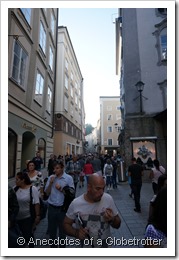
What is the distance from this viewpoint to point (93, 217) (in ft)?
6.64

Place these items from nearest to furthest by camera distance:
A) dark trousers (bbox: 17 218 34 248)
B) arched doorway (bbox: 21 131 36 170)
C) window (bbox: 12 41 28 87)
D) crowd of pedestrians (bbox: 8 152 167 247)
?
crowd of pedestrians (bbox: 8 152 167 247) < dark trousers (bbox: 17 218 34 248) < window (bbox: 12 41 28 87) < arched doorway (bbox: 21 131 36 170)

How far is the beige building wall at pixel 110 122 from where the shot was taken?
149ft

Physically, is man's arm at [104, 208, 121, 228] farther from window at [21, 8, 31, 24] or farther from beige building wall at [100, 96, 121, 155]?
beige building wall at [100, 96, 121, 155]

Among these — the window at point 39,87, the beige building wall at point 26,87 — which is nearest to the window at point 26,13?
the beige building wall at point 26,87

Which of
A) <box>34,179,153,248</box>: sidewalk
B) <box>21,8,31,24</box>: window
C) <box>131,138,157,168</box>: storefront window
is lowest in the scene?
<box>34,179,153,248</box>: sidewalk

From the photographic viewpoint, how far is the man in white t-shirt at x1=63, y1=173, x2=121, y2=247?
1.99 meters

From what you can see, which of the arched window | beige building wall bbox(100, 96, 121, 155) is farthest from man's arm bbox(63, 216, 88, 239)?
beige building wall bbox(100, 96, 121, 155)

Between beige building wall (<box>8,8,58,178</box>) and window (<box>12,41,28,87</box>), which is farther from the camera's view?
window (<box>12,41,28,87</box>)

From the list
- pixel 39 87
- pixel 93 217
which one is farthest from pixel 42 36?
pixel 93 217

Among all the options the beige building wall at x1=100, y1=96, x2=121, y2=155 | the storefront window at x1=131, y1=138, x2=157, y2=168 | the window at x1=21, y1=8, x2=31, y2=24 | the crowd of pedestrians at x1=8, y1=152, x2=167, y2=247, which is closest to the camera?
the crowd of pedestrians at x1=8, y1=152, x2=167, y2=247

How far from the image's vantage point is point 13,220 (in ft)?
8.62

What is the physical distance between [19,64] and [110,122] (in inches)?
1535

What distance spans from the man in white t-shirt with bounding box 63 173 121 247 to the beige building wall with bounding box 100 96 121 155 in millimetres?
42806

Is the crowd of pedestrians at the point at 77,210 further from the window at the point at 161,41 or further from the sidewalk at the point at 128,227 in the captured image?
the window at the point at 161,41
